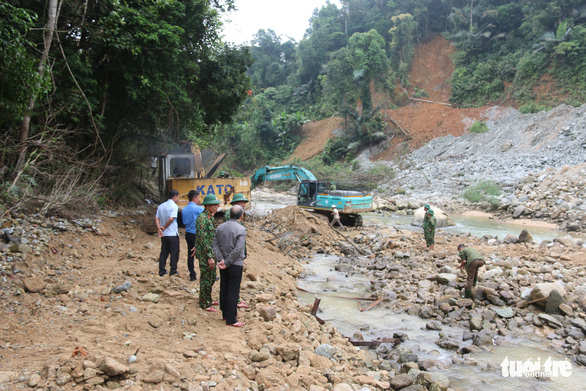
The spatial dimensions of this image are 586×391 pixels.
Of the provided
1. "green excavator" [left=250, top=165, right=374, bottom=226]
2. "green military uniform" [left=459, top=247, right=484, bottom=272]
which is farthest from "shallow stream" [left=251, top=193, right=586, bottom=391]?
"green excavator" [left=250, top=165, right=374, bottom=226]

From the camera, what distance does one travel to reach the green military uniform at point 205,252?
5086mm

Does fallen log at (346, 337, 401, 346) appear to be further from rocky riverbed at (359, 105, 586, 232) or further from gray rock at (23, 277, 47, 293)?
rocky riverbed at (359, 105, 586, 232)

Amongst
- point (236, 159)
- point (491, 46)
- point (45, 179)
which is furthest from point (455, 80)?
point (45, 179)

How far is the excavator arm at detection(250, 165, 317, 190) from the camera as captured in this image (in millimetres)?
14797

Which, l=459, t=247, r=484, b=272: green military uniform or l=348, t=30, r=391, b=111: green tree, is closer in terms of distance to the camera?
l=459, t=247, r=484, b=272: green military uniform

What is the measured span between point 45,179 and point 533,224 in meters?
18.6

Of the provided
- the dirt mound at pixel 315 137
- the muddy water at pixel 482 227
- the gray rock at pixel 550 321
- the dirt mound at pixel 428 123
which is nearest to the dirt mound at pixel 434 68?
the dirt mound at pixel 428 123

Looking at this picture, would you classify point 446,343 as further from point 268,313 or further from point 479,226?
point 479,226

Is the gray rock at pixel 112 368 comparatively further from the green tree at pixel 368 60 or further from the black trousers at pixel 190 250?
the green tree at pixel 368 60

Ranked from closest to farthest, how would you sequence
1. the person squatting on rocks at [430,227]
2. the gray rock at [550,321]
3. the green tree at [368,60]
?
the gray rock at [550,321] < the person squatting on rocks at [430,227] < the green tree at [368,60]

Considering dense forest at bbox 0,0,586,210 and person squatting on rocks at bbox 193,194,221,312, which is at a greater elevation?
dense forest at bbox 0,0,586,210

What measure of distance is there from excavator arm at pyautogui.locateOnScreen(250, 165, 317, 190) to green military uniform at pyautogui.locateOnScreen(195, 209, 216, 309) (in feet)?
31.2

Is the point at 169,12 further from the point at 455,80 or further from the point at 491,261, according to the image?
the point at 455,80

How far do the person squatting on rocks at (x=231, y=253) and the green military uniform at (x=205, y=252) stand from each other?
34 cm
